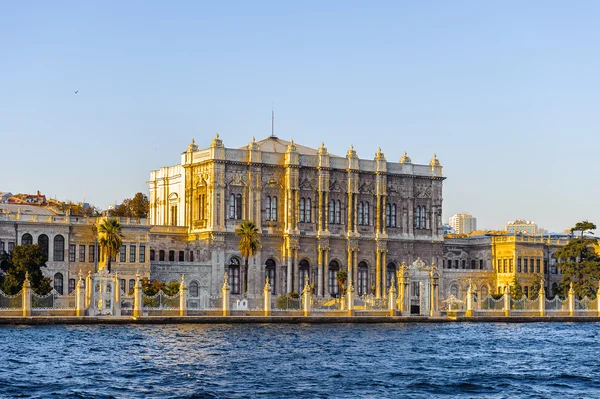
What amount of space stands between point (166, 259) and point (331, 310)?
62.5 feet

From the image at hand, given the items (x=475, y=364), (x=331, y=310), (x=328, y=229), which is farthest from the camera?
(x=328, y=229)

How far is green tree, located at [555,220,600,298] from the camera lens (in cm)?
9131

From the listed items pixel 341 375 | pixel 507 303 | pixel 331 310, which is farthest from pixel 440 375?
pixel 507 303

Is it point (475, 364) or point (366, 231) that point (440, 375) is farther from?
point (366, 231)

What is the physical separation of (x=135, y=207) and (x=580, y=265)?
38.0 meters

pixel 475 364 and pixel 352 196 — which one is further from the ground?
pixel 352 196

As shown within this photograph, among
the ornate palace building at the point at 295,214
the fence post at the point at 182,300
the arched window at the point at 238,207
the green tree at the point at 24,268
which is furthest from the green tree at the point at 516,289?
the green tree at the point at 24,268

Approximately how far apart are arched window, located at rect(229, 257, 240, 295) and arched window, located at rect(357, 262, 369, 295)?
991 centimetres

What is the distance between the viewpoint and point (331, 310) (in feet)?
232

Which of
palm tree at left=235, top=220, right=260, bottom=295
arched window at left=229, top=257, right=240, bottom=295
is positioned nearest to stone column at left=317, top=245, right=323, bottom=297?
arched window at left=229, top=257, right=240, bottom=295

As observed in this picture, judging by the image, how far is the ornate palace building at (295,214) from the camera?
85.3 m

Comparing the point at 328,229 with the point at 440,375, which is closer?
the point at 440,375

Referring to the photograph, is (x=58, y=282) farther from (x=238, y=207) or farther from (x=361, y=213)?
(x=361, y=213)

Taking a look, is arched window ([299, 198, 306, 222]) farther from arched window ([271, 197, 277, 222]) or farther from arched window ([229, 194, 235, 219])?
arched window ([229, 194, 235, 219])
